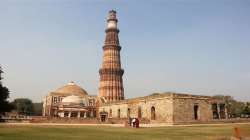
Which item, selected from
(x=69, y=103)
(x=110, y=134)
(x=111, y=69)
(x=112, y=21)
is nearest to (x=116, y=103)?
(x=69, y=103)

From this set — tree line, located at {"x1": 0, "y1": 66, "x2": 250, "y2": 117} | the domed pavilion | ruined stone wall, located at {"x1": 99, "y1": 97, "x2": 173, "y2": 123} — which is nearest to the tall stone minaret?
the domed pavilion

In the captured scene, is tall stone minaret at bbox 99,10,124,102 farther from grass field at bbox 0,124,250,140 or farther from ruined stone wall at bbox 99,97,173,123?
grass field at bbox 0,124,250,140

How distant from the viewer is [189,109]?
36.3 meters

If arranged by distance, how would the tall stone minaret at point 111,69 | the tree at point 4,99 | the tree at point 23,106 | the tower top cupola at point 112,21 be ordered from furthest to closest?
1. the tree at point 23,106
2. the tower top cupola at point 112,21
3. the tall stone minaret at point 111,69
4. the tree at point 4,99

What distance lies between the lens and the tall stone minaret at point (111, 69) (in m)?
64.4

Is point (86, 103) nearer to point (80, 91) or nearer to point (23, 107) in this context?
point (80, 91)

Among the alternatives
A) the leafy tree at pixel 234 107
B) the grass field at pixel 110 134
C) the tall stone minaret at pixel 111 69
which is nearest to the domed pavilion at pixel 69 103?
the tall stone minaret at pixel 111 69

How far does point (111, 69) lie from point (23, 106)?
25.7m

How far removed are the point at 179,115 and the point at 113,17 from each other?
126ft

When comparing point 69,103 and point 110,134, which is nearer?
point 110,134

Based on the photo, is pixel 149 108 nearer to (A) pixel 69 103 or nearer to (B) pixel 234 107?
(A) pixel 69 103

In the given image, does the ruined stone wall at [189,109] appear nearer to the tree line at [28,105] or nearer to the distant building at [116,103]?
the distant building at [116,103]

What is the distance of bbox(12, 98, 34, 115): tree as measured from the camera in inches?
2788

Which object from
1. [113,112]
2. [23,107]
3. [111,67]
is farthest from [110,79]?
[23,107]
